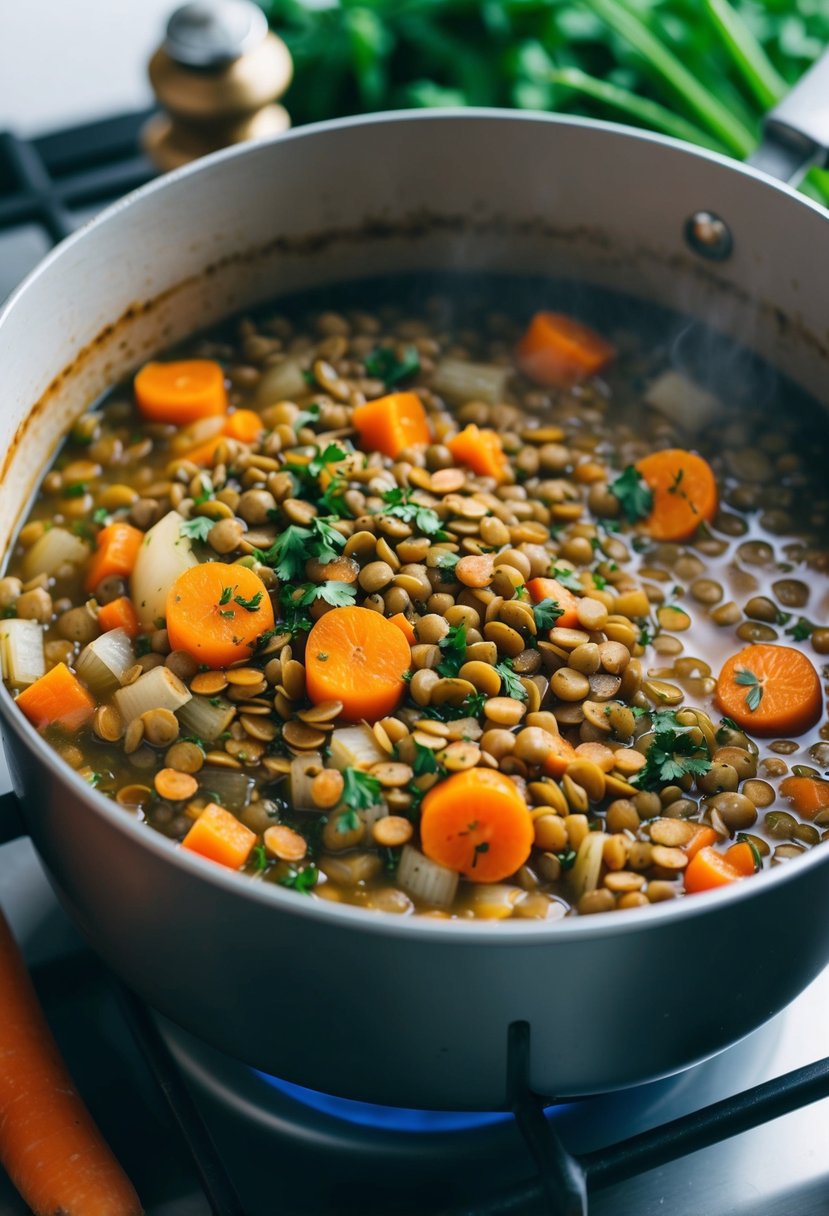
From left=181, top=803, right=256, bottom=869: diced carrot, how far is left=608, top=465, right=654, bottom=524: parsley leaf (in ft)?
2.78

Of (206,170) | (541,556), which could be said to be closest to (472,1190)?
(541,556)

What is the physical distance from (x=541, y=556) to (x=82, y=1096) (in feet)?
3.09

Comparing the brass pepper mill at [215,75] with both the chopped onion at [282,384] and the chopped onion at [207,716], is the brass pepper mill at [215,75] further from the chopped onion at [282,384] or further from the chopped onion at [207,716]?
the chopped onion at [207,716]

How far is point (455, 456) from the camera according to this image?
208 centimetres

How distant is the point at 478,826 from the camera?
5.00 ft

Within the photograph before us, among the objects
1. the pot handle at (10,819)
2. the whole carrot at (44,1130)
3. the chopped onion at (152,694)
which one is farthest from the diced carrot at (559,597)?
the whole carrot at (44,1130)

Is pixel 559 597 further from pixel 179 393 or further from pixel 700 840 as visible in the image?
pixel 179 393

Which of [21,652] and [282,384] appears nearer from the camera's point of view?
[21,652]

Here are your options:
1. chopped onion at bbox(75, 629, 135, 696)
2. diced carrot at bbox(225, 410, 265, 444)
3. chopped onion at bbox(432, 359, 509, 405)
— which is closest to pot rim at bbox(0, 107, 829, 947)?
chopped onion at bbox(75, 629, 135, 696)

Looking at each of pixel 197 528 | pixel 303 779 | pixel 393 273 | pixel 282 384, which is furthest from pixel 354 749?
pixel 393 273

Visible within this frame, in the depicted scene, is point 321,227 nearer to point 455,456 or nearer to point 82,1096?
point 455,456

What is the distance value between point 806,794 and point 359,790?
607mm

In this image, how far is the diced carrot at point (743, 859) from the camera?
62.4 inches

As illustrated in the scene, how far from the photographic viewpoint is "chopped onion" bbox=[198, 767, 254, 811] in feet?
5.38
